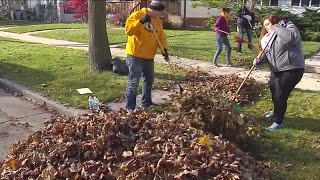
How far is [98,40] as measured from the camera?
9.27m

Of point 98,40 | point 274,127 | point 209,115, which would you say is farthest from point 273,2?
point 209,115

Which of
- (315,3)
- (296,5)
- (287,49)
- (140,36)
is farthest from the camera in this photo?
(296,5)

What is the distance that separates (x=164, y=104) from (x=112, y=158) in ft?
10.3

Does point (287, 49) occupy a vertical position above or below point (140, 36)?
below

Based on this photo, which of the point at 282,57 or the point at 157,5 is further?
the point at 157,5

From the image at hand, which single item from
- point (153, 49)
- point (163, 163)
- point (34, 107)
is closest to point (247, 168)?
point (163, 163)

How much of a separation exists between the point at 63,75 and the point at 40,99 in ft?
5.29

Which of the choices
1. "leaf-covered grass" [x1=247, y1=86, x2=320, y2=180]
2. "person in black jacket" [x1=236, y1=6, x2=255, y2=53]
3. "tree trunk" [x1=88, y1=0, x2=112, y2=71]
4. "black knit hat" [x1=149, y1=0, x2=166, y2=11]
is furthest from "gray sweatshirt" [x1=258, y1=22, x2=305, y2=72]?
"person in black jacket" [x1=236, y1=6, x2=255, y2=53]

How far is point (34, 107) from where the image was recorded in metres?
7.34

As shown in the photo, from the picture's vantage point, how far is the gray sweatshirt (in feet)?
18.4

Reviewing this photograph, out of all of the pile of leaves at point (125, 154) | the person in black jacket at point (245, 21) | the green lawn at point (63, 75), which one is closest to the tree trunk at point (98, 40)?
the green lawn at point (63, 75)

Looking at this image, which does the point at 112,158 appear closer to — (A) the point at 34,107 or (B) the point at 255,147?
(B) the point at 255,147

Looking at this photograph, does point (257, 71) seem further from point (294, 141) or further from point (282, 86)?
point (294, 141)

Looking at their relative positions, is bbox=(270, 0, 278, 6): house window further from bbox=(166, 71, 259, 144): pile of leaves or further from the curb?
bbox=(166, 71, 259, 144): pile of leaves
